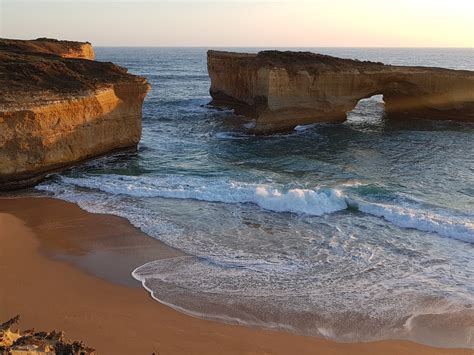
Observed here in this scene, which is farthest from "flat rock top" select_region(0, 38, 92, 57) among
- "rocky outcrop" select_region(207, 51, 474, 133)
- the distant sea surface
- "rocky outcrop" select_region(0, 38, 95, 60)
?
"rocky outcrop" select_region(207, 51, 474, 133)

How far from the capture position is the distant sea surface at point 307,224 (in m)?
7.82

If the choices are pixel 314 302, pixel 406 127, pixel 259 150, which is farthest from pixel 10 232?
pixel 406 127

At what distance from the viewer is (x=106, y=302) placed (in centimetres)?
782

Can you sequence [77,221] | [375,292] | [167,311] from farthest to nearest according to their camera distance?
[77,221], [375,292], [167,311]

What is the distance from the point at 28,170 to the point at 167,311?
28.8ft

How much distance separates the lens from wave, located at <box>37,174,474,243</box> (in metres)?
11.6

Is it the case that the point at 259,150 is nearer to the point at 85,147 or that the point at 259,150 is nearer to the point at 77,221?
the point at 85,147

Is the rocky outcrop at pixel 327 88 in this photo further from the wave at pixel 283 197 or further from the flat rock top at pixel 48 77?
the wave at pixel 283 197

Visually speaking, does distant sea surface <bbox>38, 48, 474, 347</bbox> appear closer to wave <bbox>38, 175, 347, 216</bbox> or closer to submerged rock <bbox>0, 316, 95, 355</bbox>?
wave <bbox>38, 175, 347, 216</bbox>

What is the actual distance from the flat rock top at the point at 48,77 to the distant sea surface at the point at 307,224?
264 cm

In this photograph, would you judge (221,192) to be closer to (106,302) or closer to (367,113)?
(106,302)

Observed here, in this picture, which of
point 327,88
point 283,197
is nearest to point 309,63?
point 327,88

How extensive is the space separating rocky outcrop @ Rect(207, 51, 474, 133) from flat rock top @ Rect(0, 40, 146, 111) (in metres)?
7.67

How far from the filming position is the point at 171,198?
1368 cm
